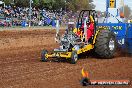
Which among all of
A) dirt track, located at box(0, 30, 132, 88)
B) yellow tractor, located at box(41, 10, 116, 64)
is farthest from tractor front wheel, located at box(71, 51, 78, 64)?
yellow tractor, located at box(41, 10, 116, 64)

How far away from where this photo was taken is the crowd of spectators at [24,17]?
3025 centimetres

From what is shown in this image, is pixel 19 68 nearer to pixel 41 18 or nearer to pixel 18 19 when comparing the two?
pixel 18 19

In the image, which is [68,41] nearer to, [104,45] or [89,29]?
[89,29]

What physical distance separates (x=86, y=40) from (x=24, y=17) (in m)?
19.0

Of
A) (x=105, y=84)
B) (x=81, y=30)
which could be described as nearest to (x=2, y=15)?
(x=81, y=30)

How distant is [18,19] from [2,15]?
2.40m

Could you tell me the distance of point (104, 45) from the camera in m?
14.7

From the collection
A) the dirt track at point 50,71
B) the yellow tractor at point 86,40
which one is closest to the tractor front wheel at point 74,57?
the dirt track at point 50,71

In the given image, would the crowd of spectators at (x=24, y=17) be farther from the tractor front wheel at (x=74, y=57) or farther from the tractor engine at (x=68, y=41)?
the tractor front wheel at (x=74, y=57)

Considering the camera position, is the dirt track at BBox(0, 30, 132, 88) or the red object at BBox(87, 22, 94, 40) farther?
the red object at BBox(87, 22, 94, 40)

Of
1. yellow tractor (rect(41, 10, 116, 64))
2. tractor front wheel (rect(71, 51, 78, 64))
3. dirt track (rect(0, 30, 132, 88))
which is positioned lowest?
dirt track (rect(0, 30, 132, 88))

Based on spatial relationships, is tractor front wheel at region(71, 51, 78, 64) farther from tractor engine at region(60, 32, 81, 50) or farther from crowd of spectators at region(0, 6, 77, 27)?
crowd of spectators at region(0, 6, 77, 27)

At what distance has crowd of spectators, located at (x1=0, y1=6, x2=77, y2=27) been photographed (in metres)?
30.2

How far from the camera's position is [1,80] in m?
10.0
